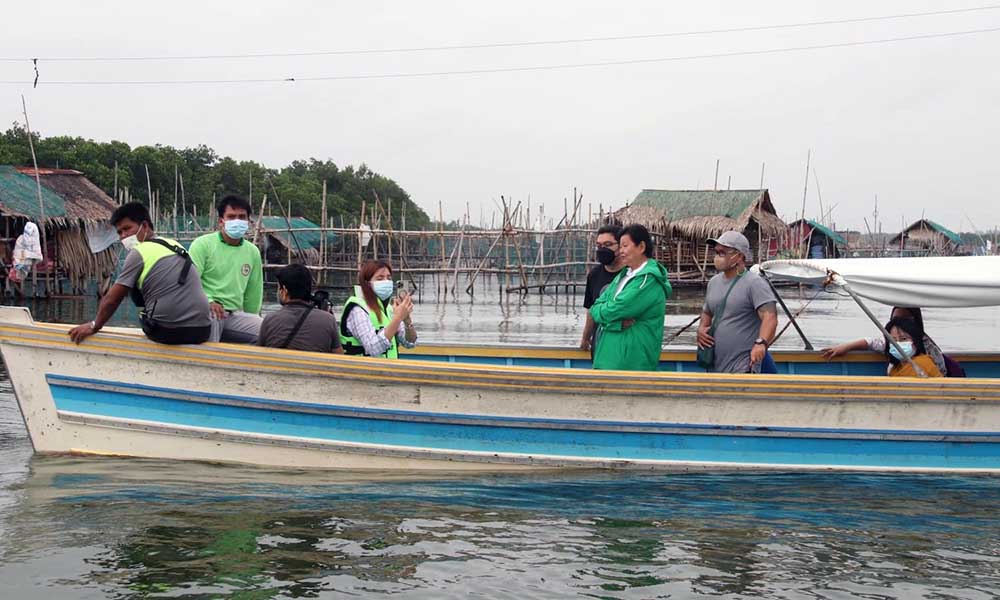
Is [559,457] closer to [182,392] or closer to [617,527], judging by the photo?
[617,527]

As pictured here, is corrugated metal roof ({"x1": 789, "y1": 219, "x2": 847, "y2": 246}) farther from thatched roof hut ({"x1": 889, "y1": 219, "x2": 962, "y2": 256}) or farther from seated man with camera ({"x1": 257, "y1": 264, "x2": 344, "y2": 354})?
seated man with camera ({"x1": 257, "y1": 264, "x2": 344, "y2": 354})

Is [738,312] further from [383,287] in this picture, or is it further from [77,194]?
[77,194]

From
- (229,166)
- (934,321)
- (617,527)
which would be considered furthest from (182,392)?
(229,166)

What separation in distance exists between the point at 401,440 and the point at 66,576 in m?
2.19

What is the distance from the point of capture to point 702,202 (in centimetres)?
3781

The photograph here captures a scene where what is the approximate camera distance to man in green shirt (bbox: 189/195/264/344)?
693 centimetres

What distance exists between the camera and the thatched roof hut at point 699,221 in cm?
3594

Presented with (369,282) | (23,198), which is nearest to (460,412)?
(369,282)

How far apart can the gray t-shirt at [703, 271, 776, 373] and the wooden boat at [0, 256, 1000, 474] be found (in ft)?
1.97

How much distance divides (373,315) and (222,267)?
47.8 inches

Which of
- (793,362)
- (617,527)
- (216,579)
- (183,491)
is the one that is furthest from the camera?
(793,362)

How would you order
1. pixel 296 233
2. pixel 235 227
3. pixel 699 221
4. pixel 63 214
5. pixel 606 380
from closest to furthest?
pixel 606 380 < pixel 235 227 < pixel 63 214 < pixel 699 221 < pixel 296 233

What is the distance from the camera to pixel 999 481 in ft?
20.7

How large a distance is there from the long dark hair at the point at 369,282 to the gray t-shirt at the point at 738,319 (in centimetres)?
218
